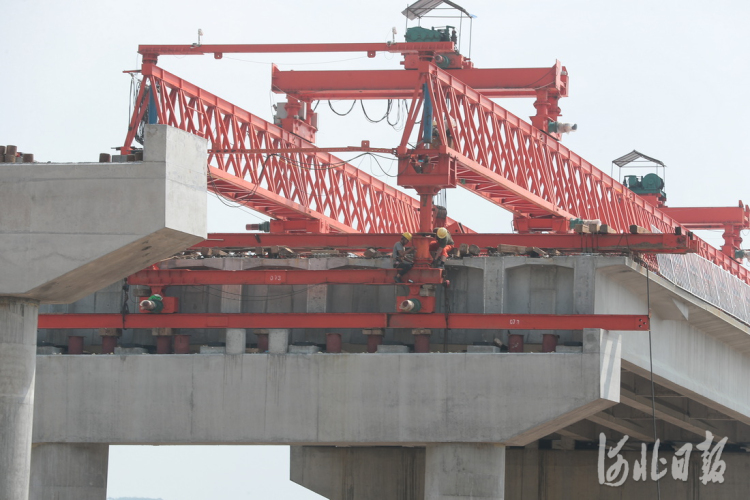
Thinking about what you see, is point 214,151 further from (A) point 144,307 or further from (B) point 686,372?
(B) point 686,372

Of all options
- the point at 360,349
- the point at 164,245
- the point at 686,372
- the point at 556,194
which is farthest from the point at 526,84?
the point at 164,245

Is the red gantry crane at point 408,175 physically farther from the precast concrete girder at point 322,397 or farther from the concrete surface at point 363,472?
the concrete surface at point 363,472

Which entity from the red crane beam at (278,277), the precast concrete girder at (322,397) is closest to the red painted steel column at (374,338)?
the red crane beam at (278,277)

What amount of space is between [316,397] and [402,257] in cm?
417

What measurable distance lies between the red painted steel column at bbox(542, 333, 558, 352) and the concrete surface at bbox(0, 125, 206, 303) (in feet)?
50.4

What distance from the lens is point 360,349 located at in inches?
1404

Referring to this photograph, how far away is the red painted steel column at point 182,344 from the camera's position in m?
35.1

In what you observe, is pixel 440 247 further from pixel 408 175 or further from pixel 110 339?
pixel 110 339

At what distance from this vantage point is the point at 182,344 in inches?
1383

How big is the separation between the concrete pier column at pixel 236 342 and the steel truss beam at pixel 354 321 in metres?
0.63

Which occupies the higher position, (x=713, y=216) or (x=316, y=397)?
(x=713, y=216)

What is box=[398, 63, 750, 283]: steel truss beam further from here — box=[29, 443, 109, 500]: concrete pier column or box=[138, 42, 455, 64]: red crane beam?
box=[29, 443, 109, 500]: concrete pier column
